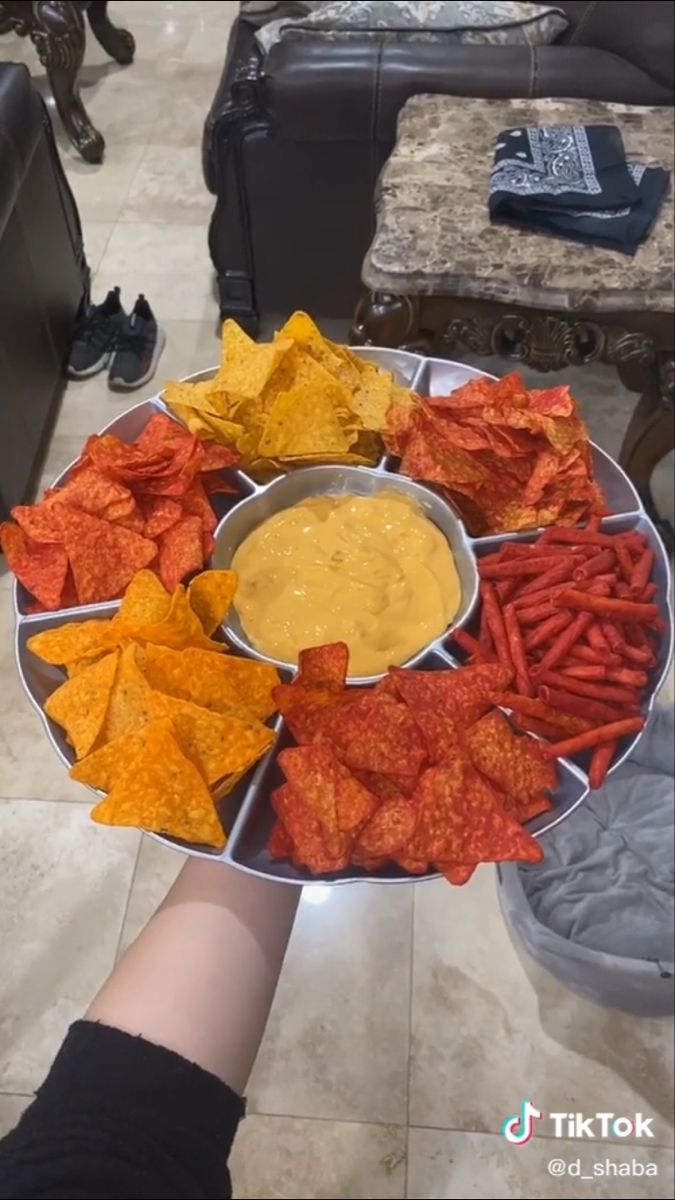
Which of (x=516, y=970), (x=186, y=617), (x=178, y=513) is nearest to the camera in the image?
(x=186, y=617)

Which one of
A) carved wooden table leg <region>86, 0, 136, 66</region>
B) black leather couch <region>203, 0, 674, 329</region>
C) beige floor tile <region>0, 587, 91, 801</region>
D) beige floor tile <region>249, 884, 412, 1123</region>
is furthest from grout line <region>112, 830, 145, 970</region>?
carved wooden table leg <region>86, 0, 136, 66</region>

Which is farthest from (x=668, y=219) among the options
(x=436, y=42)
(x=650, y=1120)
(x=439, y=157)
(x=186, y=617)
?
(x=650, y=1120)

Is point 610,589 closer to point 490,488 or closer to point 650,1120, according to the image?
point 490,488

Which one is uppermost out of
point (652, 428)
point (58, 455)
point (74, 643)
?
point (74, 643)

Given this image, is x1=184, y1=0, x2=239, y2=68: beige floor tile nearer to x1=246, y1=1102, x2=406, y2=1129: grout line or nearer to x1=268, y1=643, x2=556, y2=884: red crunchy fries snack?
x1=268, y1=643, x2=556, y2=884: red crunchy fries snack

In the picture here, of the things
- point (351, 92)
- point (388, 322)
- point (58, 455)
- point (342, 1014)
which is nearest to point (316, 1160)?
point (342, 1014)

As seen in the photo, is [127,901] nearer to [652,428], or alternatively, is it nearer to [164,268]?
[652,428]

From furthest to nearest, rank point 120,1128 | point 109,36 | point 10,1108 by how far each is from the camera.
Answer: point 109,36 → point 10,1108 → point 120,1128
